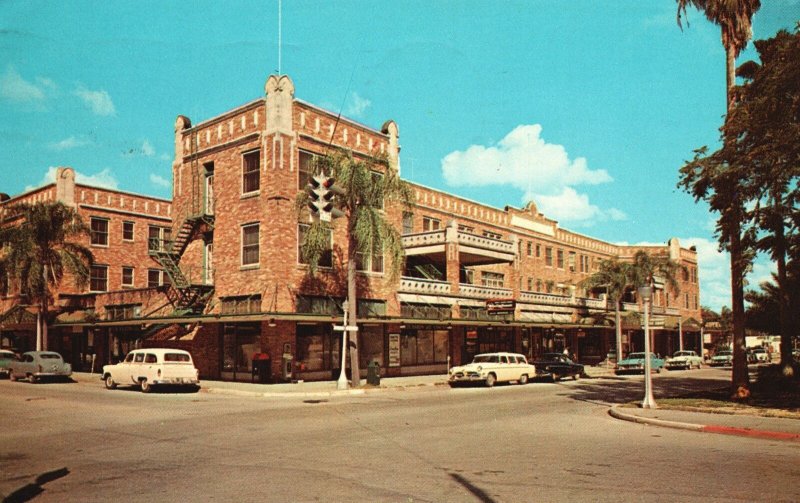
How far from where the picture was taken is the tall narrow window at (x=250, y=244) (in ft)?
109

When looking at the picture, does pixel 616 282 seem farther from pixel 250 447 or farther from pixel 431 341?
pixel 250 447

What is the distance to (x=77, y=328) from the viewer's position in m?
41.4

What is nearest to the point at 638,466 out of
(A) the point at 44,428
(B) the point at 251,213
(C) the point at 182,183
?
(A) the point at 44,428

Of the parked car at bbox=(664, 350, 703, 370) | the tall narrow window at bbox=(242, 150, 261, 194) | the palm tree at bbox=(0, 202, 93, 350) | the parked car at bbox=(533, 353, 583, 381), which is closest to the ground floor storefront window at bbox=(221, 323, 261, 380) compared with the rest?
the tall narrow window at bbox=(242, 150, 261, 194)

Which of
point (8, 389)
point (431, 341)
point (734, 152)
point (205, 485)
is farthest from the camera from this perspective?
point (431, 341)

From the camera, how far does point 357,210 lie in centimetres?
2988

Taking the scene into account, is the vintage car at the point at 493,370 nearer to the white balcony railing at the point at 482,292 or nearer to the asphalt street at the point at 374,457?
the white balcony railing at the point at 482,292

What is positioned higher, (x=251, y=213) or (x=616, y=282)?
(x=251, y=213)

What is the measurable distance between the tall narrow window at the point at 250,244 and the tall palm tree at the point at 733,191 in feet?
68.2

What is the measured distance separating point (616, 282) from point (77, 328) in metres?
38.3

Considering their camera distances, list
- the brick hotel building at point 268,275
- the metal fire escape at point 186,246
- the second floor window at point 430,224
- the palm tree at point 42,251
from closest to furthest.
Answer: the brick hotel building at point 268,275 → the metal fire escape at point 186,246 → the palm tree at point 42,251 → the second floor window at point 430,224

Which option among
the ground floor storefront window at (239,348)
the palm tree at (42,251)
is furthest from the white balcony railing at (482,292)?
the palm tree at (42,251)

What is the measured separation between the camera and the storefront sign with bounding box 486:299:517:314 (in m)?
41.5

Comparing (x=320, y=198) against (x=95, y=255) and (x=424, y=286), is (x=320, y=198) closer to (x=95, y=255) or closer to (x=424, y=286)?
(x=424, y=286)
